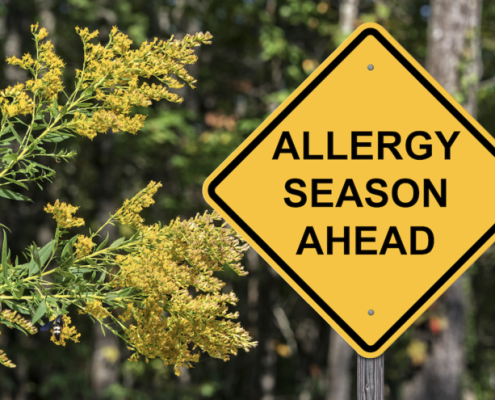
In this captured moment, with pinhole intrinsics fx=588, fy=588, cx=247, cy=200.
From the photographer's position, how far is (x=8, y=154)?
2238mm

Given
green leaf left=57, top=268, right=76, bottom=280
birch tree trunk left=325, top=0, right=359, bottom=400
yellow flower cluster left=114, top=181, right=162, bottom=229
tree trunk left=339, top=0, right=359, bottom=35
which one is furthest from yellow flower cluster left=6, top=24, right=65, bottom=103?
tree trunk left=339, top=0, right=359, bottom=35

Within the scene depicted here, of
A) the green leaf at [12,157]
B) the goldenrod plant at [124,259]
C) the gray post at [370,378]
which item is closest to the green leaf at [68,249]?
the goldenrod plant at [124,259]

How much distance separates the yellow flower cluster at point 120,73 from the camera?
7.61 ft

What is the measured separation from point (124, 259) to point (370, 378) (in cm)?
108

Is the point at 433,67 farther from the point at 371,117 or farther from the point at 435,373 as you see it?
the point at 371,117

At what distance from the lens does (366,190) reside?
96.2 inches

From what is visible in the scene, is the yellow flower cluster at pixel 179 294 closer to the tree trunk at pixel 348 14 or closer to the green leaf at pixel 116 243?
the green leaf at pixel 116 243

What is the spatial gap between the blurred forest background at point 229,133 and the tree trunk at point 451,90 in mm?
15

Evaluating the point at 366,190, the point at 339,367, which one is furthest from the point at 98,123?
the point at 339,367

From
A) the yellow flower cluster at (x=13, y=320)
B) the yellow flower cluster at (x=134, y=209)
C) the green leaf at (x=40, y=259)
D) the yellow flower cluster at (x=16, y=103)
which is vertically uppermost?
the yellow flower cluster at (x=16, y=103)

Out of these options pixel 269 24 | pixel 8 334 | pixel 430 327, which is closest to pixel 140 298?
pixel 430 327

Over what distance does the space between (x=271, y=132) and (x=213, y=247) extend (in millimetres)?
568

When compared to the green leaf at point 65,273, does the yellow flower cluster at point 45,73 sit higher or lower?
higher

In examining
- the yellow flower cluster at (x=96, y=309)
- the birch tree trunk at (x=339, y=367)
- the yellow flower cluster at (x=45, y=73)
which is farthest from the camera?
the birch tree trunk at (x=339, y=367)
